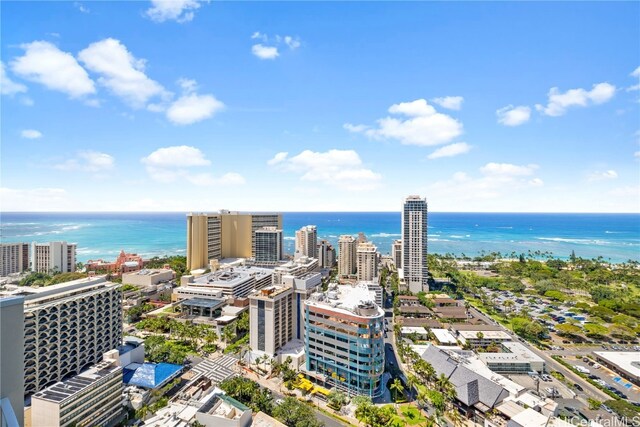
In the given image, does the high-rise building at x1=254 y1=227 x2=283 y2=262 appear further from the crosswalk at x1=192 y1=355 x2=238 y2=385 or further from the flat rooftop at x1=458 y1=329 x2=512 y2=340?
the flat rooftop at x1=458 y1=329 x2=512 y2=340

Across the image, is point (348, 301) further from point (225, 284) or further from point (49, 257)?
point (49, 257)

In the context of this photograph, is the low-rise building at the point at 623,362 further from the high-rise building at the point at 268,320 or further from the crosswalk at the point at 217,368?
the crosswalk at the point at 217,368

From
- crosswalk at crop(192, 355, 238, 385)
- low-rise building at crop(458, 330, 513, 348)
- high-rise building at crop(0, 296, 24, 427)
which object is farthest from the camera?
low-rise building at crop(458, 330, 513, 348)

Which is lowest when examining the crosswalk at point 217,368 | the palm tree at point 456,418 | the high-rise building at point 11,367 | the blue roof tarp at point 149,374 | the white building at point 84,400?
the palm tree at point 456,418

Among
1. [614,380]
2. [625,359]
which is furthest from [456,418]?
[625,359]

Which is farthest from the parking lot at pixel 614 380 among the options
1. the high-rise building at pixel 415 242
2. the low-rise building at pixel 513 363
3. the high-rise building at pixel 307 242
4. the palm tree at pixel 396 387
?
the high-rise building at pixel 307 242

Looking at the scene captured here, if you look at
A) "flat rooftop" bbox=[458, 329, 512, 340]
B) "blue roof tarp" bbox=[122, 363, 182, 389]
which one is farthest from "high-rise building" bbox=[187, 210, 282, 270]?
"flat rooftop" bbox=[458, 329, 512, 340]

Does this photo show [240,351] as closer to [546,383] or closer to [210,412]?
[210,412]
